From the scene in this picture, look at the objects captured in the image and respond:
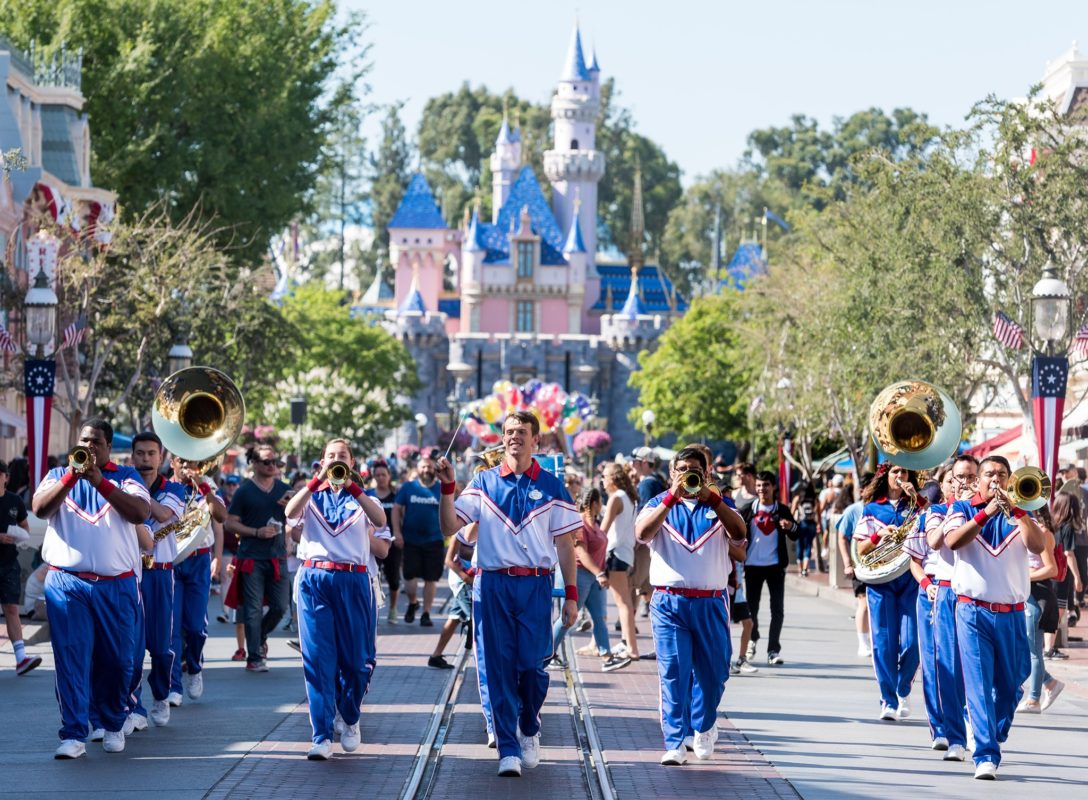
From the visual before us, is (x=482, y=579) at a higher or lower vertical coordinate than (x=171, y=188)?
lower

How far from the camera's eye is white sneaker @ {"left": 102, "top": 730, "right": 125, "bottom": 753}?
11250 mm

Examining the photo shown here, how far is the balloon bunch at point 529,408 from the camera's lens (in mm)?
60062

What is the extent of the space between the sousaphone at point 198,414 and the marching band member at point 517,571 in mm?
2478

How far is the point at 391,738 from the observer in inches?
475

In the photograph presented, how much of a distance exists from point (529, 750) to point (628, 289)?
106 metres

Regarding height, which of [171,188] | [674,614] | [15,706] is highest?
[171,188]

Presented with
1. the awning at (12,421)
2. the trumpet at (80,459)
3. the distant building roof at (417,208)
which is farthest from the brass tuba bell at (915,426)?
the distant building roof at (417,208)

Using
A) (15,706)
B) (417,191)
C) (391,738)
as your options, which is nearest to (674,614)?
(391,738)

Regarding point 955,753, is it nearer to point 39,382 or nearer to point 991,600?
point 991,600

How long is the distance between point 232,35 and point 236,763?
31511mm

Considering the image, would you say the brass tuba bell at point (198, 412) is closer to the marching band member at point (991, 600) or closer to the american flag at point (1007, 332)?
the marching band member at point (991, 600)

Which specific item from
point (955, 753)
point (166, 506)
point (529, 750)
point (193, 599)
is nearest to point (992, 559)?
point (955, 753)

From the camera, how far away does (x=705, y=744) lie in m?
Result: 11.1

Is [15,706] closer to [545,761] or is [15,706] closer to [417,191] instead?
[545,761]
